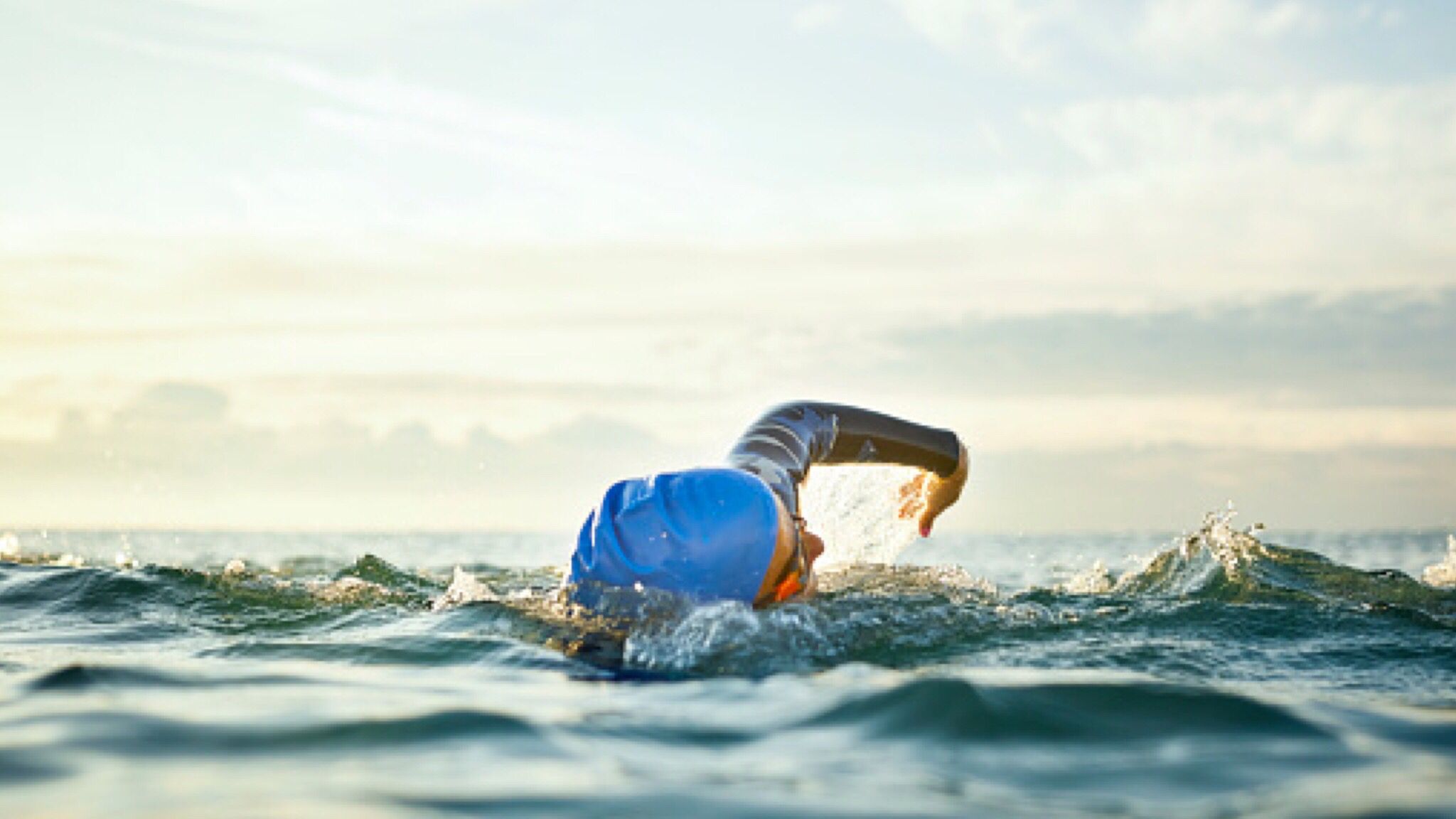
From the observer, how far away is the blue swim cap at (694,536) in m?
5.43

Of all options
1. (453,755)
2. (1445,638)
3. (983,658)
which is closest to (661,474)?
(983,658)

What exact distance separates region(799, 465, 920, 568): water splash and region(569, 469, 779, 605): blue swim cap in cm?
220

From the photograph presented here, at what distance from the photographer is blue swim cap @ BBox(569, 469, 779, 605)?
5.43m

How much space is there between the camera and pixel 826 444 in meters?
6.84

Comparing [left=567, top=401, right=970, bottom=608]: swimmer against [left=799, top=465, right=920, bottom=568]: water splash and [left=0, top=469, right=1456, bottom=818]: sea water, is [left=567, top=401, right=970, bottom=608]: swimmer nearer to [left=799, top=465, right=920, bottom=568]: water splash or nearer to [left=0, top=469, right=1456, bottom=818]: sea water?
[left=0, top=469, right=1456, bottom=818]: sea water

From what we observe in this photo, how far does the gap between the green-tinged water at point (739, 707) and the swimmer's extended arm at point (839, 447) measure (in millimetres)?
664

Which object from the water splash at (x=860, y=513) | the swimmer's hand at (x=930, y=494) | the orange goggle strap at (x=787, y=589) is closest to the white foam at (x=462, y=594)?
the orange goggle strap at (x=787, y=589)

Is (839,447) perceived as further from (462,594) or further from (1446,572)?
(1446,572)

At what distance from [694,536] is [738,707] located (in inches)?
54.3

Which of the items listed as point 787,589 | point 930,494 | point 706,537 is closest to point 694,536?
point 706,537

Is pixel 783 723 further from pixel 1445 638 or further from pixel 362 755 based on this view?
pixel 1445 638

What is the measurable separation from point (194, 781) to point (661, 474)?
2.75 meters

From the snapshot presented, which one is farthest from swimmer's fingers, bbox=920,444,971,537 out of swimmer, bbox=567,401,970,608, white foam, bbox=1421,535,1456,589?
white foam, bbox=1421,535,1456,589

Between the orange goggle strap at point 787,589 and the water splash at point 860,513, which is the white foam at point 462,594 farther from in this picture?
the water splash at point 860,513
